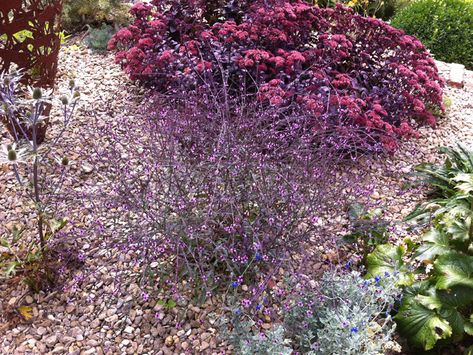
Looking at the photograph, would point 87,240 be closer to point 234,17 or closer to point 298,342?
point 298,342

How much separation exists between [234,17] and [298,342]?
3.30 metres

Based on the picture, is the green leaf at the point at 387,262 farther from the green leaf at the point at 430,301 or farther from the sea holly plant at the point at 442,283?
the green leaf at the point at 430,301

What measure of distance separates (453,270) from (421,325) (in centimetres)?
31

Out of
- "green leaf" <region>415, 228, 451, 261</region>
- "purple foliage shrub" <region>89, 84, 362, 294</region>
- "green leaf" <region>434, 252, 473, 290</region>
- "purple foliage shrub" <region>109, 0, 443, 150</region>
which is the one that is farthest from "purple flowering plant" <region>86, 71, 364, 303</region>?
"purple foliage shrub" <region>109, 0, 443, 150</region>

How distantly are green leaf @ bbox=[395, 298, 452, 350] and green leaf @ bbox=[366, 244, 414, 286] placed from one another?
154mm

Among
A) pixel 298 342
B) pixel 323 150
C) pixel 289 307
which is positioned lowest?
pixel 298 342

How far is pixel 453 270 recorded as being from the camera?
245 cm

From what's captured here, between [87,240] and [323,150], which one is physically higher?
[323,150]

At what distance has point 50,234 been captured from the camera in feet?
9.32

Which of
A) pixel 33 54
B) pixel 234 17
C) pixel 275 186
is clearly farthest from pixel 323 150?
pixel 234 17

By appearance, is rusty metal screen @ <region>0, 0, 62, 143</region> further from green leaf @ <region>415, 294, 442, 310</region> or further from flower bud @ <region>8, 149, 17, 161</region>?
green leaf @ <region>415, 294, 442, 310</region>

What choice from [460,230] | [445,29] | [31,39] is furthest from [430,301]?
[445,29]

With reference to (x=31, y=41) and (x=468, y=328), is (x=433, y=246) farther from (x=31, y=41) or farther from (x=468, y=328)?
(x=31, y=41)

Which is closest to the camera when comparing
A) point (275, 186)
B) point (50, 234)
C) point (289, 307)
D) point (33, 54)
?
point (289, 307)
